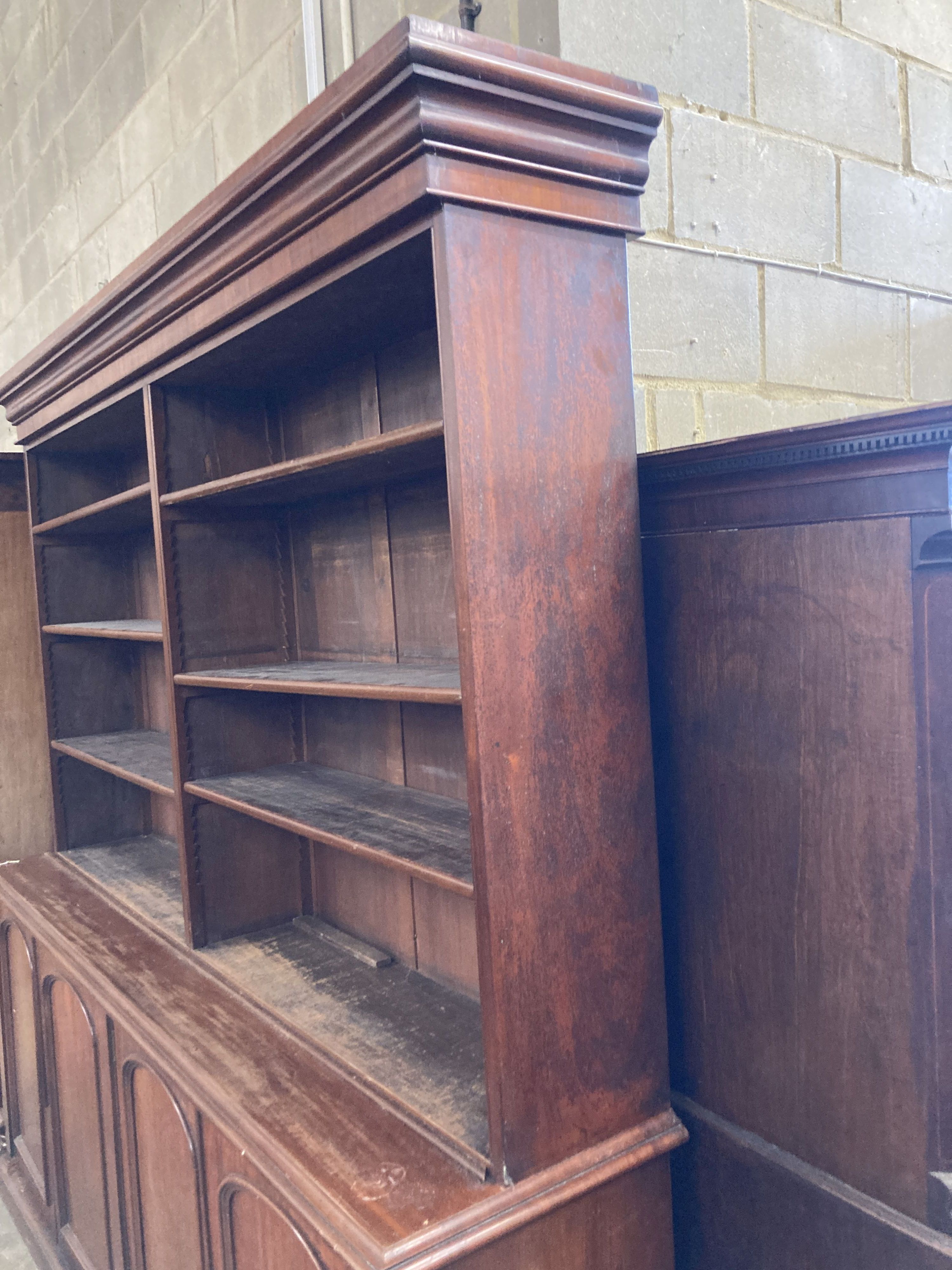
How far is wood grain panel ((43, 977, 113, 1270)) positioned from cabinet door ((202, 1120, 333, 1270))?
57 cm

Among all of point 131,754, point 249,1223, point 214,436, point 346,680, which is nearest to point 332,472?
point 346,680

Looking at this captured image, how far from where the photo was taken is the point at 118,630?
2.40 m

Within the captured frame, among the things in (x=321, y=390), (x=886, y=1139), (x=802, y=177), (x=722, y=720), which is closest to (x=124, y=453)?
(x=321, y=390)

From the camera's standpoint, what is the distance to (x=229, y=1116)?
1.50m

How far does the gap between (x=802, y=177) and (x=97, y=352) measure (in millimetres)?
1456

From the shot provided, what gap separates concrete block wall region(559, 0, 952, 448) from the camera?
1.71 m

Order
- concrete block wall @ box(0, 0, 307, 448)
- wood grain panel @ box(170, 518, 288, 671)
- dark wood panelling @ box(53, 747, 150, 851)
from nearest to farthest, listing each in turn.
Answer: wood grain panel @ box(170, 518, 288, 671)
concrete block wall @ box(0, 0, 307, 448)
dark wood panelling @ box(53, 747, 150, 851)

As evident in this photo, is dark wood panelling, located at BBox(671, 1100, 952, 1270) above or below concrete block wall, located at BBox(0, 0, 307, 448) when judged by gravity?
below

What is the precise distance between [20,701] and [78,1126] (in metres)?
1.25

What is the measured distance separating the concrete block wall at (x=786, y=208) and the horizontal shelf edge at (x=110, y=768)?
1.26 m

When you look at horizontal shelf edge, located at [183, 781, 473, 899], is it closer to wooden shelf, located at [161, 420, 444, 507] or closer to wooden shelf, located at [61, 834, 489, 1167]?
wooden shelf, located at [61, 834, 489, 1167]

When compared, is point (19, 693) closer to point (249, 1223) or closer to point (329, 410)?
point (329, 410)

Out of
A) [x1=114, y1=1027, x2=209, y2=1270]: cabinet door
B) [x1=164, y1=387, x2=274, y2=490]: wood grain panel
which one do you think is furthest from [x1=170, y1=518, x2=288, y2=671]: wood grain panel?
[x1=114, y1=1027, x2=209, y2=1270]: cabinet door

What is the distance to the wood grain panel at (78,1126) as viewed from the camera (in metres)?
2.09
